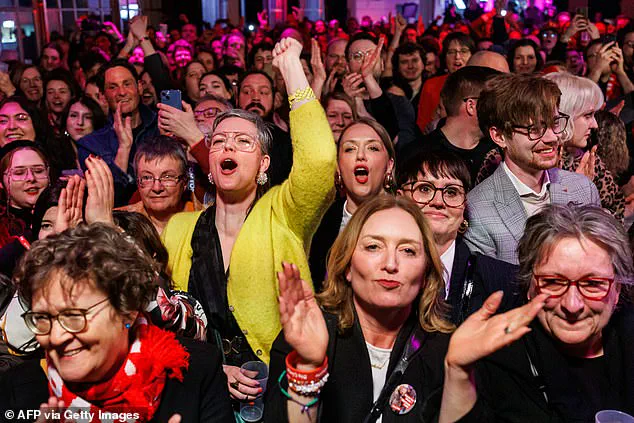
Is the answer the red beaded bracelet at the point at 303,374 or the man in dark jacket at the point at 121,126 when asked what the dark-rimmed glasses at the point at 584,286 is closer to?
the red beaded bracelet at the point at 303,374

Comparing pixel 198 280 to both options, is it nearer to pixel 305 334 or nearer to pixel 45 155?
pixel 305 334

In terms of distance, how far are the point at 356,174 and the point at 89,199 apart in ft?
3.83

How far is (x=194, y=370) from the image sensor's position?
2041 mm

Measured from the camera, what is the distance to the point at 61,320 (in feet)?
5.96

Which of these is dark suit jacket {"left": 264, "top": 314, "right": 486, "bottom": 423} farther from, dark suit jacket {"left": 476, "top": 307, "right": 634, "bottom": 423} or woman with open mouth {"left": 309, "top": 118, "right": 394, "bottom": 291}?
woman with open mouth {"left": 309, "top": 118, "right": 394, "bottom": 291}

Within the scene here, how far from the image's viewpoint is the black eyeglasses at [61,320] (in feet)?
5.95

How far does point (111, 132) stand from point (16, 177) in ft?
4.25

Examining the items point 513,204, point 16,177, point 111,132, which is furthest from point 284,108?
point 513,204

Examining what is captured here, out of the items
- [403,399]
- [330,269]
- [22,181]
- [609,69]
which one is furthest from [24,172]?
[609,69]

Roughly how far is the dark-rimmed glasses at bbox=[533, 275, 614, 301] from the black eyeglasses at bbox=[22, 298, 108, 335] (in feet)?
3.99

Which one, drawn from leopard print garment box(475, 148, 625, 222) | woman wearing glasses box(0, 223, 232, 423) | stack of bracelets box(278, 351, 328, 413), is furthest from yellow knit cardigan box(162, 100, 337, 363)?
leopard print garment box(475, 148, 625, 222)

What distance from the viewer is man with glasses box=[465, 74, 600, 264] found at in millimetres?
2938

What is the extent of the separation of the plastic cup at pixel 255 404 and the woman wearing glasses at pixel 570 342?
73 cm

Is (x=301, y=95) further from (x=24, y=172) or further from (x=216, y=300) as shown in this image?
(x=24, y=172)
